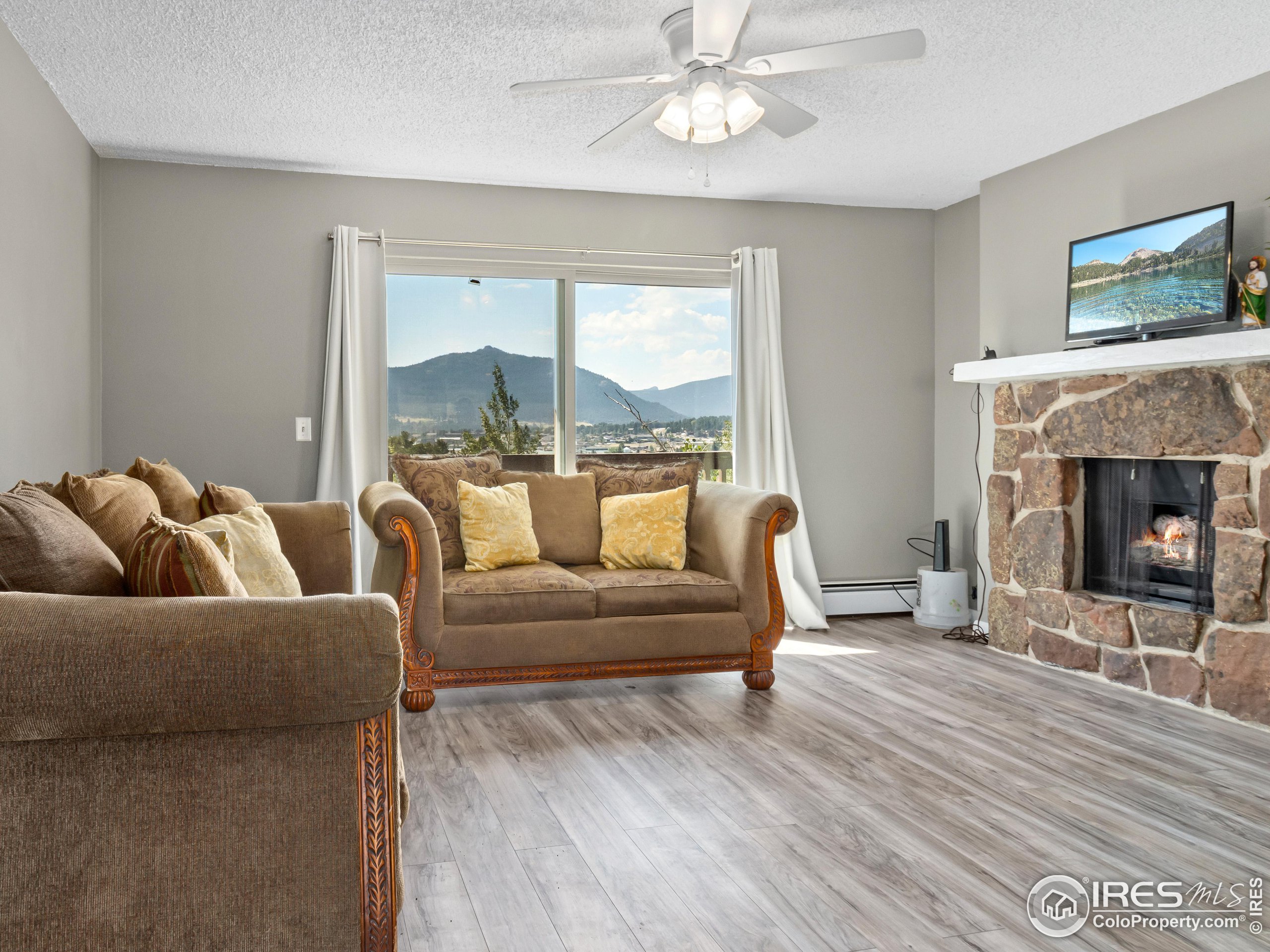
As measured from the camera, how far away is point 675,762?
2965 millimetres

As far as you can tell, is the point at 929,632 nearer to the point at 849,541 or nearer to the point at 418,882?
the point at 849,541

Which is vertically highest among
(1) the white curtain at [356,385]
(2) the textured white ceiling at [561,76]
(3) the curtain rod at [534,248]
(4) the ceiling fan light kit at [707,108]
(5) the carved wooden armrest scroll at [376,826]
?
(2) the textured white ceiling at [561,76]

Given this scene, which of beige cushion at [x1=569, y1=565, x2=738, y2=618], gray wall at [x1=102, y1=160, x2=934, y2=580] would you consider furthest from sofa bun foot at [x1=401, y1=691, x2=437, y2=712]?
gray wall at [x1=102, y1=160, x2=934, y2=580]

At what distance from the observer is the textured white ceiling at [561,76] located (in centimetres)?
297

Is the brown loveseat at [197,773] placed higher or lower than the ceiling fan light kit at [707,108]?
lower

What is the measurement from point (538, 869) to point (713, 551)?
6.87 ft

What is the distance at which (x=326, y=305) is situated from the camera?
15.5ft

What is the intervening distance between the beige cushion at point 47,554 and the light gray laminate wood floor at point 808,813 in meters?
0.94

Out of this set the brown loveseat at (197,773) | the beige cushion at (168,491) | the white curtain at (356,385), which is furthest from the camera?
the white curtain at (356,385)

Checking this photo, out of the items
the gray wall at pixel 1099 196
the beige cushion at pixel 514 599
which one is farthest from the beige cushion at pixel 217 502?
the gray wall at pixel 1099 196

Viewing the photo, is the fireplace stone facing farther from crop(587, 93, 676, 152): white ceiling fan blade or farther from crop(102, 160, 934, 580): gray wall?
crop(587, 93, 676, 152): white ceiling fan blade

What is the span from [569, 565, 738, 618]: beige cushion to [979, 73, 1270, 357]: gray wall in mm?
2137

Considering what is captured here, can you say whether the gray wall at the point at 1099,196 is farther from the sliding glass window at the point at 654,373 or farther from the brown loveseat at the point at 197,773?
the brown loveseat at the point at 197,773

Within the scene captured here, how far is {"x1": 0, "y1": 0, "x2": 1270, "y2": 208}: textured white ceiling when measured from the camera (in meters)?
2.97
